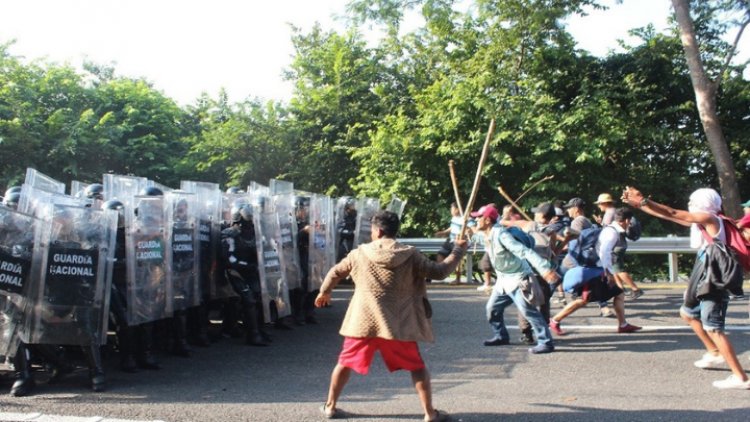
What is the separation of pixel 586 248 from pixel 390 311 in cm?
429

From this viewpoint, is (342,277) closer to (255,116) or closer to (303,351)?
(303,351)

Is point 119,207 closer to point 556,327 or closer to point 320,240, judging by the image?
point 320,240

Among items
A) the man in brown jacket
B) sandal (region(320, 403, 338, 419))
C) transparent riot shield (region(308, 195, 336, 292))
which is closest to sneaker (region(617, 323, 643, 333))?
transparent riot shield (region(308, 195, 336, 292))

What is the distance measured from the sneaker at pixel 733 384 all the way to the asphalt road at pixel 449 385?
0.10 m

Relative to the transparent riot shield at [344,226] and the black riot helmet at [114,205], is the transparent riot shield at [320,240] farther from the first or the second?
the black riot helmet at [114,205]

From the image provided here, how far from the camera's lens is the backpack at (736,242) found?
6066 millimetres

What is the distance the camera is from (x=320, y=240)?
10.0 metres

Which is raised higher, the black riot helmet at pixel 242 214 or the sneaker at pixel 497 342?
the black riot helmet at pixel 242 214

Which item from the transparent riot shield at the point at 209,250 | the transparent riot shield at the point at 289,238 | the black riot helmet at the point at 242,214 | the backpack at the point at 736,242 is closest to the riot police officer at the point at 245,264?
the black riot helmet at the point at 242,214

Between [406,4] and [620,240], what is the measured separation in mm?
10657

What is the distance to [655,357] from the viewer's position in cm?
725

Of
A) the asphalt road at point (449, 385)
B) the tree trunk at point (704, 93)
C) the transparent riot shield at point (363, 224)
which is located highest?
the tree trunk at point (704, 93)

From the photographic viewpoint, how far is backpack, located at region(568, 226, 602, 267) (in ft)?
27.7

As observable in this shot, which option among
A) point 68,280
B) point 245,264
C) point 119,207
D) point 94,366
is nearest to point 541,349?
point 245,264
